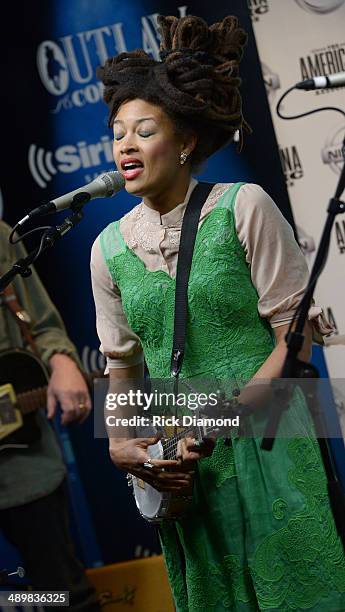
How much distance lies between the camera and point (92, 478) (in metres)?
4.46

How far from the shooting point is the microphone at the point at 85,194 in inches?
106

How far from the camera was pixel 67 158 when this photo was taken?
14.5 feet

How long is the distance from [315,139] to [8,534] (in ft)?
6.67

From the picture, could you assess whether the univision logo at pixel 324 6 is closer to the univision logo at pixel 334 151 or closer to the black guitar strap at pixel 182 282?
the univision logo at pixel 334 151

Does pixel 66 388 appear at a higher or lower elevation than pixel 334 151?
lower

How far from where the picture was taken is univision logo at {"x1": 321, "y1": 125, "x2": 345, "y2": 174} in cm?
411

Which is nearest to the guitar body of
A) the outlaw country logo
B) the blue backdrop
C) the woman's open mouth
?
the blue backdrop

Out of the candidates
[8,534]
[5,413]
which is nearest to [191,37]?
[5,413]

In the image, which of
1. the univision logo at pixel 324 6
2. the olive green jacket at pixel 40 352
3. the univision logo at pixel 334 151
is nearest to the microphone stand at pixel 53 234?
the olive green jacket at pixel 40 352

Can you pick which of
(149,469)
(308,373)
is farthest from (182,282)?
(308,373)

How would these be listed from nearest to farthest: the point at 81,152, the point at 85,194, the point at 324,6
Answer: the point at 85,194 → the point at 324,6 → the point at 81,152

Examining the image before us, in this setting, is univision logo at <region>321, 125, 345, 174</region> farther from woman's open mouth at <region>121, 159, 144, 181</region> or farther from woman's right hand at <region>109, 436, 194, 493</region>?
woman's right hand at <region>109, 436, 194, 493</region>

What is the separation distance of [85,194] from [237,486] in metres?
0.86

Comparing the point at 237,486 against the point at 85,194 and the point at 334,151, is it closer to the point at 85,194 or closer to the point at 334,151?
the point at 85,194
